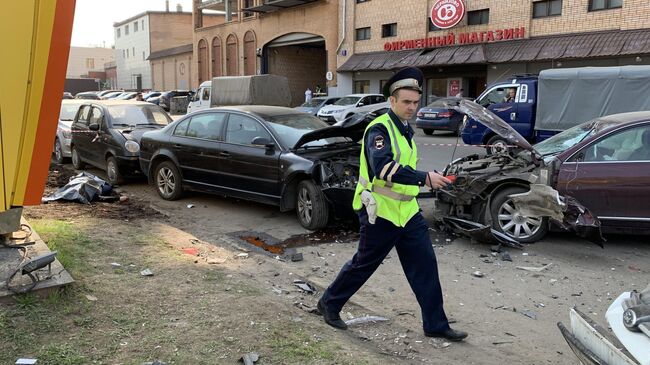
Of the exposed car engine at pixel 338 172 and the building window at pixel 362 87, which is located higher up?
the building window at pixel 362 87

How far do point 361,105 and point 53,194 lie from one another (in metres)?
17.0

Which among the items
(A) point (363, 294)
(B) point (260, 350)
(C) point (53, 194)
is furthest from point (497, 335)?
(C) point (53, 194)

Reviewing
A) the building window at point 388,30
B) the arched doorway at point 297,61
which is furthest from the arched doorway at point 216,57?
the building window at point 388,30

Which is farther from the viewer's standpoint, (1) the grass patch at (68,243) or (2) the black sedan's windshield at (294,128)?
(2) the black sedan's windshield at (294,128)

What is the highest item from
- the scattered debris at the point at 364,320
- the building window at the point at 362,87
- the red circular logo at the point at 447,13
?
the red circular logo at the point at 447,13

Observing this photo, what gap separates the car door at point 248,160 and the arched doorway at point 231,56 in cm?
3479

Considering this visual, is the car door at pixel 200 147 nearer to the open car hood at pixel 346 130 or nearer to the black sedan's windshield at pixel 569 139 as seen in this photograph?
the open car hood at pixel 346 130

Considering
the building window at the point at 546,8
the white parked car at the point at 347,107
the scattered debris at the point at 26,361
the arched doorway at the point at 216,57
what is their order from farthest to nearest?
1. the arched doorway at the point at 216,57
2. the white parked car at the point at 347,107
3. the building window at the point at 546,8
4. the scattered debris at the point at 26,361

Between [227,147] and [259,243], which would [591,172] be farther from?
[227,147]

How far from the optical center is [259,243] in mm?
6477

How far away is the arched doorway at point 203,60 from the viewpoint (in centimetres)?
4503

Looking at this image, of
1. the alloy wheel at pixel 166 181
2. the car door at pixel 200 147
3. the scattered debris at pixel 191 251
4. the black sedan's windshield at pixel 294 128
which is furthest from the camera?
the alloy wheel at pixel 166 181

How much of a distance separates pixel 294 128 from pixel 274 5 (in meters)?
30.5

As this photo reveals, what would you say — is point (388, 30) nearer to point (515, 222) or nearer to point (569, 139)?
point (569, 139)
